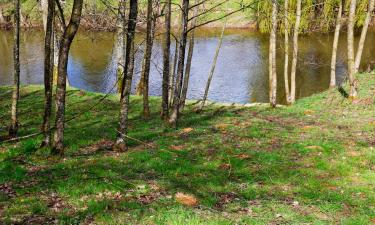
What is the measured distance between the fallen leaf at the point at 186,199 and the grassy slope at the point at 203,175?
0.20 meters

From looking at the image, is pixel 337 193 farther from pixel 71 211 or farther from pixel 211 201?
pixel 71 211

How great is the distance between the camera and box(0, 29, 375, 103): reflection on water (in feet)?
130

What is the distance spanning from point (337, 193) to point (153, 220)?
6.01 meters

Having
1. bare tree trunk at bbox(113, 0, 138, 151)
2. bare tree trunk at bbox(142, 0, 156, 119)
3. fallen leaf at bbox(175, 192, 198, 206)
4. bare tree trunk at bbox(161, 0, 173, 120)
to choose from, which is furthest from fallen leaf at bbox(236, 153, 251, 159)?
bare tree trunk at bbox(142, 0, 156, 119)

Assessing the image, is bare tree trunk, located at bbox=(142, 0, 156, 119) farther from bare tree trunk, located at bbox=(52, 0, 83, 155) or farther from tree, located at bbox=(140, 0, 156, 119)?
bare tree trunk, located at bbox=(52, 0, 83, 155)

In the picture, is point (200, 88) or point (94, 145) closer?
point (94, 145)

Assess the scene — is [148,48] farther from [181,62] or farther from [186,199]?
[186,199]

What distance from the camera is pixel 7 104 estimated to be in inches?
1126

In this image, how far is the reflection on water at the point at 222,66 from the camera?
39.7 metres

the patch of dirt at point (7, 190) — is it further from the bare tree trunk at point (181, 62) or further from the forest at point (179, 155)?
the bare tree trunk at point (181, 62)

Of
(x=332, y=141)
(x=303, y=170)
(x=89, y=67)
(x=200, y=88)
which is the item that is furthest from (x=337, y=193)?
(x=89, y=67)

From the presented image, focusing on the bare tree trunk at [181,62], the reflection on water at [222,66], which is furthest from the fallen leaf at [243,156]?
the reflection on water at [222,66]

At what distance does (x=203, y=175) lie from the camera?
13.9m

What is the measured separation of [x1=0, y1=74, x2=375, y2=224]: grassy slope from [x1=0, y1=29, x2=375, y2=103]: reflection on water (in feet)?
47.0
